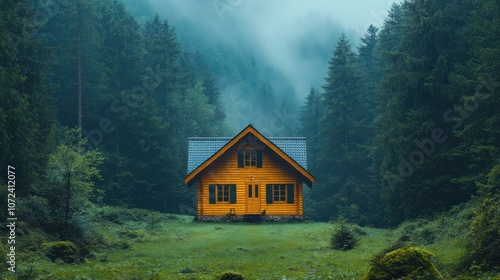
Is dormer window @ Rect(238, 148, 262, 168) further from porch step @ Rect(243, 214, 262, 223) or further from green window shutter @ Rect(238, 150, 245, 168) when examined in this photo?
porch step @ Rect(243, 214, 262, 223)

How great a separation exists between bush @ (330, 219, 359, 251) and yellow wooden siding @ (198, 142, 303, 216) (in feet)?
55.8

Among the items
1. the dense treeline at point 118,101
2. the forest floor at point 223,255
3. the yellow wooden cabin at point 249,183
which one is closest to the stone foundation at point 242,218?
the yellow wooden cabin at point 249,183

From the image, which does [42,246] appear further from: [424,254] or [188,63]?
[188,63]

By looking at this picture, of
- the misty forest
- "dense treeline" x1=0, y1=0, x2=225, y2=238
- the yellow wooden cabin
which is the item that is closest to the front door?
the yellow wooden cabin

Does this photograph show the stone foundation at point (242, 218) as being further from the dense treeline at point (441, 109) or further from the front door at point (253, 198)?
the dense treeline at point (441, 109)

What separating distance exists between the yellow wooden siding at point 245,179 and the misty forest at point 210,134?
1952 mm

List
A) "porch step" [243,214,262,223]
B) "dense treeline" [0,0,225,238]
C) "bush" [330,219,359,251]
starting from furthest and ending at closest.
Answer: "dense treeline" [0,0,225,238] → "porch step" [243,214,262,223] → "bush" [330,219,359,251]

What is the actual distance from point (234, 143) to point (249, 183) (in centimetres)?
341

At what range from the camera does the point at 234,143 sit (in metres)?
41.1

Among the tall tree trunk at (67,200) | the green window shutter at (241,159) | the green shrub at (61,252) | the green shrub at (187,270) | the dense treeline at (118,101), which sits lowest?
the green shrub at (187,270)

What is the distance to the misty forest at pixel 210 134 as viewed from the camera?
18.3 m

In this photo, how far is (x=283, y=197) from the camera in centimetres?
4206

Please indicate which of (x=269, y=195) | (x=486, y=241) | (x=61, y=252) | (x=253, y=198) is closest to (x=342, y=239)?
(x=486, y=241)

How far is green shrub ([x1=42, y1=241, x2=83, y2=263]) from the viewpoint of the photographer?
61.7ft
